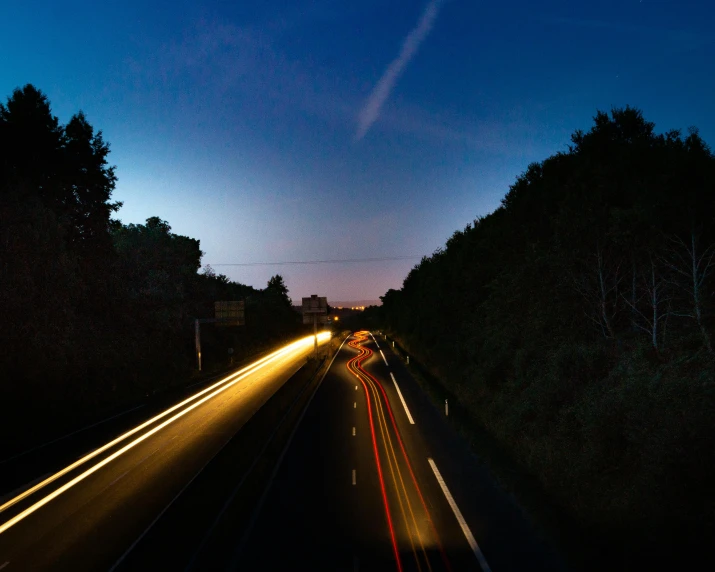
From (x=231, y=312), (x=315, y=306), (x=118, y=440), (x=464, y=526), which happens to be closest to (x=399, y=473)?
(x=464, y=526)

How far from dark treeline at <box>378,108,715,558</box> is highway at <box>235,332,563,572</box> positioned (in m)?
2.78

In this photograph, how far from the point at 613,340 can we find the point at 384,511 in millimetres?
15731

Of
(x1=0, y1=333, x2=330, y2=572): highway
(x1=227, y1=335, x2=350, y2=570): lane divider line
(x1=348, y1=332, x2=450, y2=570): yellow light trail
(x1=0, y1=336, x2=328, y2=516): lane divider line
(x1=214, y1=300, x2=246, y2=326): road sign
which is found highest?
(x1=214, y1=300, x2=246, y2=326): road sign

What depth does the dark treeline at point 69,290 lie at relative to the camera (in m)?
27.9

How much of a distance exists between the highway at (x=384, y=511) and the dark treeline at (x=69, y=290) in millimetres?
16897

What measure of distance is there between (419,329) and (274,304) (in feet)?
171

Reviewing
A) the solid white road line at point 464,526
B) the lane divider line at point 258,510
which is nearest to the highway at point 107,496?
the lane divider line at point 258,510

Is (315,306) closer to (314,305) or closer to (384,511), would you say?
(314,305)

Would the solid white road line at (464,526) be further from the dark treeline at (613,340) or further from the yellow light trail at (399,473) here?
the dark treeline at (613,340)

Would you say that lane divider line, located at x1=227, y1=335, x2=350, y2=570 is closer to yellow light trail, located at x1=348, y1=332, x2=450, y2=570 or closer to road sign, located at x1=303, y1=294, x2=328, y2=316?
yellow light trail, located at x1=348, y1=332, x2=450, y2=570

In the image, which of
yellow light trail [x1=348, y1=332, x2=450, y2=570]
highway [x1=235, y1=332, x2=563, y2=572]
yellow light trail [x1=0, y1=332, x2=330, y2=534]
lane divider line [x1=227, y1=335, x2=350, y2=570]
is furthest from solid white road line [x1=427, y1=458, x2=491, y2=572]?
yellow light trail [x1=0, y1=332, x2=330, y2=534]

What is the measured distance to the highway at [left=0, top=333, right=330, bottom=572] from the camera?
12391 mm

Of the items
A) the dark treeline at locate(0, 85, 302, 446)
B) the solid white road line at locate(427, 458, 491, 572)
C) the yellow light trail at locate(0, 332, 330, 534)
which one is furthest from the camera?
the dark treeline at locate(0, 85, 302, 446)

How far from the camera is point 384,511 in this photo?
1568cm
